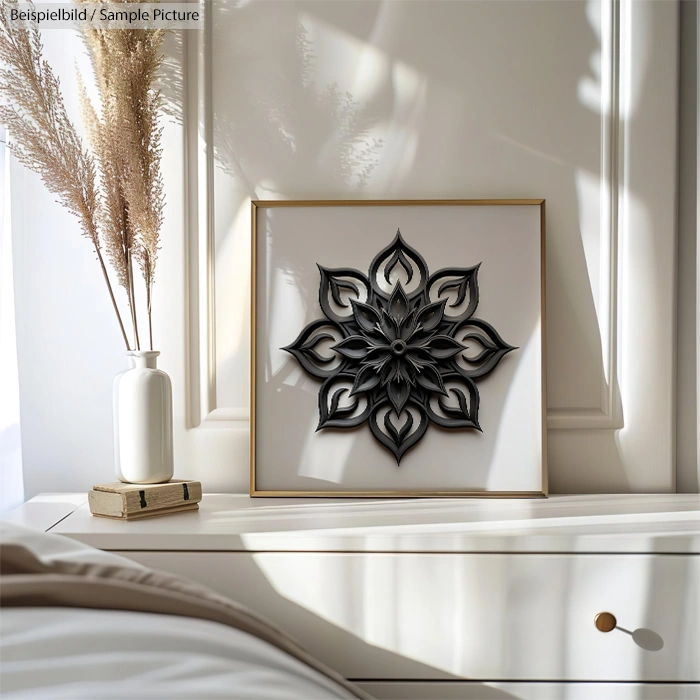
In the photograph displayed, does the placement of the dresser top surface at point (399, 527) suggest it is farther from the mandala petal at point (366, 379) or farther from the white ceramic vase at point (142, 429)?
the mandala petal at point (366, 379)

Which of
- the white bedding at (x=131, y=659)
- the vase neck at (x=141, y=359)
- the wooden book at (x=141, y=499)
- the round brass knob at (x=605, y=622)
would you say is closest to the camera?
the white bedding at (x=131, y=659)

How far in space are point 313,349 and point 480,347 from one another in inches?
14.0

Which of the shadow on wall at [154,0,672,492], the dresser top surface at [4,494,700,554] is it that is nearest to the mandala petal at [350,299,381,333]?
the shadow on wall at [154,0,672,492]

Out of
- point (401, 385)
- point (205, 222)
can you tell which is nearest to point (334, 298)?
point (401, 385)

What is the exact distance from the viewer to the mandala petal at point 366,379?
1307mm

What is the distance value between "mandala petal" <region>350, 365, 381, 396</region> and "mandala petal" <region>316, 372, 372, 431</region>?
0.07 ft

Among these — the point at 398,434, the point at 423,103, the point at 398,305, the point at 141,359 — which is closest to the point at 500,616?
the point at 398,434

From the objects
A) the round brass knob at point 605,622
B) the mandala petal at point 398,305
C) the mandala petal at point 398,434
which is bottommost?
the round brass knob at point 605,622

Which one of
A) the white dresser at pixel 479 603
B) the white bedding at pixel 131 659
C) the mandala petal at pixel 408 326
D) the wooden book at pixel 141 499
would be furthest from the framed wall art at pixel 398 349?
the white bedding at pixel 131 659

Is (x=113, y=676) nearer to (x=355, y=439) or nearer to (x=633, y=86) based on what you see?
(x=355, y=439)

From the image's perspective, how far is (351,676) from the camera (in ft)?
3.17

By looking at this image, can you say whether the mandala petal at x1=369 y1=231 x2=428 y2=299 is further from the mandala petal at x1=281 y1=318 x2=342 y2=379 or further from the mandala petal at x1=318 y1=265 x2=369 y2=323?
the mandala petal at x1=281 y1=318 x2=342 y2=379

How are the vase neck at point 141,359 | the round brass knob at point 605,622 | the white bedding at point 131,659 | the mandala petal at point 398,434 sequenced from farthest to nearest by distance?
the mandala petal at point 398,434 → the vase neck at point 141,359 → the round brass knob at point 605,622 → the white bedding at point 131,659

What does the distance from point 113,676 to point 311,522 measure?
52 cm
